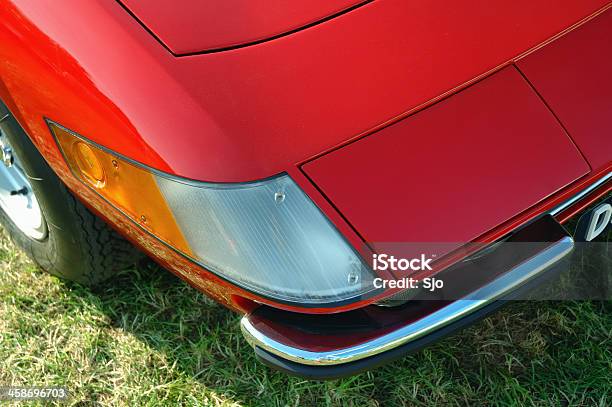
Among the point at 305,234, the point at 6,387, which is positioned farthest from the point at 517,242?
the point at 6,387

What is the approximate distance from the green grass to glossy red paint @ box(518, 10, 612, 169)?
0.69m

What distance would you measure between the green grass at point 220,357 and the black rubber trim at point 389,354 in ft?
1.24

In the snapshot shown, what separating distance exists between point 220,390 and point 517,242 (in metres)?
1.02

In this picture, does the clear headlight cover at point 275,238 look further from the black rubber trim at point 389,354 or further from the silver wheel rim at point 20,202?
the silver wheel rim at point 20,202

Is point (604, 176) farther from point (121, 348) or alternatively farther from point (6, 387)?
point (6, 387)

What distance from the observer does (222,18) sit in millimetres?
1816

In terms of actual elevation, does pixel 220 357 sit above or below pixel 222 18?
below

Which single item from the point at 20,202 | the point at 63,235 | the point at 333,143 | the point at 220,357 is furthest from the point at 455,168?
the point at 20,202

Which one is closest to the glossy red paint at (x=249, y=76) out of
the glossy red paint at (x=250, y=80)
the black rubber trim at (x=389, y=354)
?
the glossy red paint at (x=250, y=80)

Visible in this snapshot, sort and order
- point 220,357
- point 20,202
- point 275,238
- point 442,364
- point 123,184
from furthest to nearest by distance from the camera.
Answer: point 20,202
point 220,357
point 442,364
point 123,184
point 275,238

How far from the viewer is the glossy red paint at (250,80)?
1678 mm

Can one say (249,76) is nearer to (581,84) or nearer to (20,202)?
(581,84)

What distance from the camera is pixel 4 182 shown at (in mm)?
2646

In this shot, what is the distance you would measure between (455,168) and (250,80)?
50 cm
